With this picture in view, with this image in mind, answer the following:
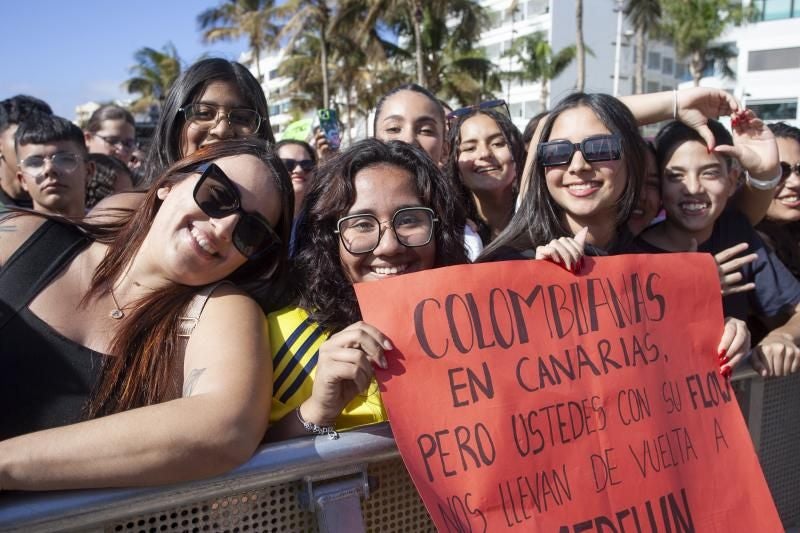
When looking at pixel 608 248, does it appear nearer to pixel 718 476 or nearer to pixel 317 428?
pixel 718 476

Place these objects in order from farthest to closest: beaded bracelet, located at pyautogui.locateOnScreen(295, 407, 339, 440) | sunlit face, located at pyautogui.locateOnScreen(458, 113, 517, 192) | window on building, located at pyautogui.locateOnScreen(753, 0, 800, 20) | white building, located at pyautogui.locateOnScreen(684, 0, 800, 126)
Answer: window on building, located at pyautogui.locateOnScreen(753, 0, 800, 20), white building, located at pyautogui.locateOnScreen(684, 0, 800, 126), sunlit face, located at pyautogui.locateOnScreen(458, 113, 517, 192), beaded bracelet, located at pyautogui.locateOnScreen(295, 407, 339, 440)

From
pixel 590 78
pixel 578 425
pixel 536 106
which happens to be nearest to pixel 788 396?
pixel 578 425

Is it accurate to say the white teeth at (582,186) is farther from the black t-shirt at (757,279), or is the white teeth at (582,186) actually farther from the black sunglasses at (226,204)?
the black sunglasses at (226,204)

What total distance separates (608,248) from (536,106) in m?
59.3

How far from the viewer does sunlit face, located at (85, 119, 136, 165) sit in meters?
6.21

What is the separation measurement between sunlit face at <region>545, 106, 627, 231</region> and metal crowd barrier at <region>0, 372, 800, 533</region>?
1.21 metres

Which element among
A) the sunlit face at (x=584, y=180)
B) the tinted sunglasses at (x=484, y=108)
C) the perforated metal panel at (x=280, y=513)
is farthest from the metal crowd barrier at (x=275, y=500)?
the tinted sunglasses at (x=484, y=108)

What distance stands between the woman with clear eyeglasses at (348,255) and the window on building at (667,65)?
7837 centimetres

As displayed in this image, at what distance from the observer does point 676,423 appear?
6.43ft

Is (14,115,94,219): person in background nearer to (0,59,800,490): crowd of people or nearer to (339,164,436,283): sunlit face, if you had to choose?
(0,59,800,490): crowd of people

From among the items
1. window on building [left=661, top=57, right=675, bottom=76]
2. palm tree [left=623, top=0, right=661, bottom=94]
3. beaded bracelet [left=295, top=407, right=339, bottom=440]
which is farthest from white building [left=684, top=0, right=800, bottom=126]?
beaded bracelet [left=295, top=407, right=339, bottom=440]

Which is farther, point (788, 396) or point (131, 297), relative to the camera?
point (788, 396)

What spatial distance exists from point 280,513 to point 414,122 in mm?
2658

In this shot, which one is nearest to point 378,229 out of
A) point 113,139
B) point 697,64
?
point 113,139
